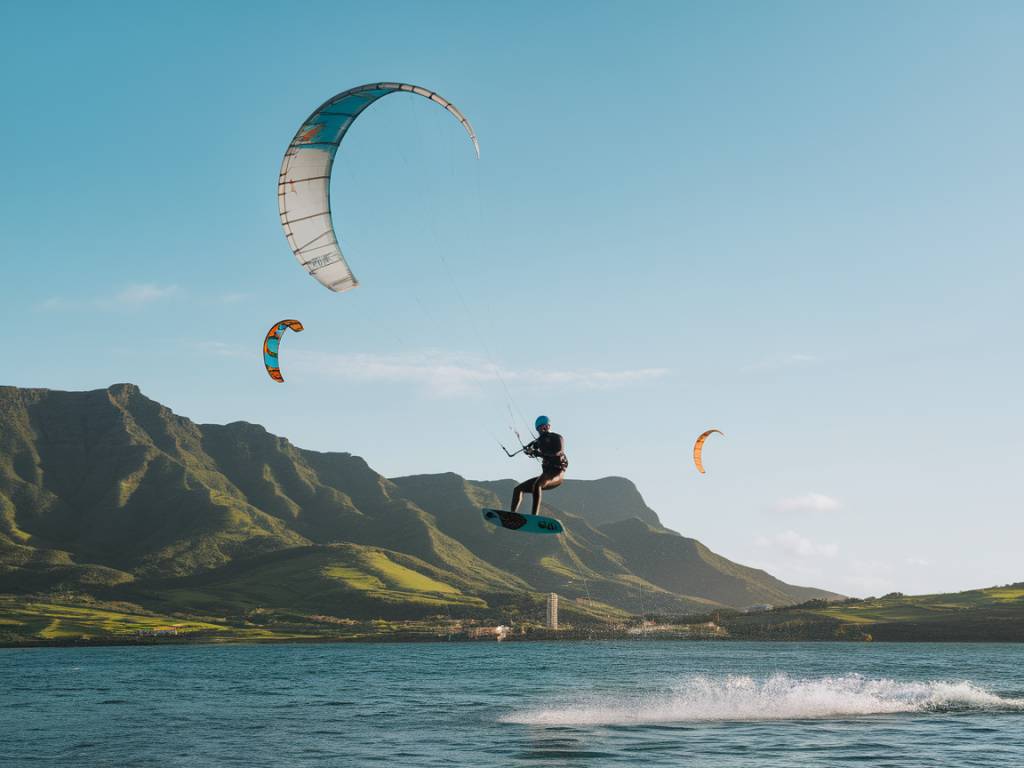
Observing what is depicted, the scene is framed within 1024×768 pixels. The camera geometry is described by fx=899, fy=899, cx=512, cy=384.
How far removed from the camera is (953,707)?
152 feet

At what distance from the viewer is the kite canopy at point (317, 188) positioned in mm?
30500

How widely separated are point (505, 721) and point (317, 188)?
25.4 meters

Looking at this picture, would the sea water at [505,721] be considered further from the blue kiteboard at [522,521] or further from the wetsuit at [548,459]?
the wetsuit at [548,459]

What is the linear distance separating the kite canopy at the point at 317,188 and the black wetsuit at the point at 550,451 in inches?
436

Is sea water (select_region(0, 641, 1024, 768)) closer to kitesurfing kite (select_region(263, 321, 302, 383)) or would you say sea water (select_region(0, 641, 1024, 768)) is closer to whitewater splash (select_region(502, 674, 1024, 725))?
whitewater splash (select_region(502, 674, 1024, 725))

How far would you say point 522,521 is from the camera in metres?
26.2

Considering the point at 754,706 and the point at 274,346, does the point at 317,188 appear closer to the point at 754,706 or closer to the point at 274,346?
the point at 274,346

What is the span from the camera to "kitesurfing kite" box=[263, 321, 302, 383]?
37.4 meters

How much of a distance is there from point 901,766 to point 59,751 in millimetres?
29701

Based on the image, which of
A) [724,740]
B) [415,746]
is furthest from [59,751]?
[724,740]

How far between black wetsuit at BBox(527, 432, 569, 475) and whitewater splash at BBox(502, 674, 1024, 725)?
1959cm

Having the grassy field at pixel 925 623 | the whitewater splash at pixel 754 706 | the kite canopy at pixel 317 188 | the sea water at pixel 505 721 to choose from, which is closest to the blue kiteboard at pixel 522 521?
the sea water at pixel 505 721

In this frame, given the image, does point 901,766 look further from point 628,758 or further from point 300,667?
point 300,667

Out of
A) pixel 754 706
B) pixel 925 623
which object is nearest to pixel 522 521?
pixel 754 706
